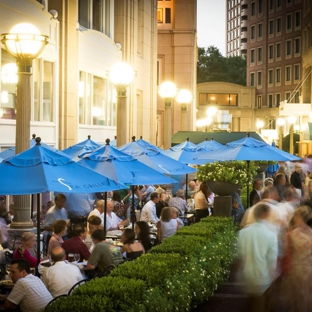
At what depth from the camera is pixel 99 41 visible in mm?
28656

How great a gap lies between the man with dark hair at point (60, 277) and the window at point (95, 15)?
1836 cm

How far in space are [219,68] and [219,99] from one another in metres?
33.3

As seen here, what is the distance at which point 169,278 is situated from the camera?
32.3 ft

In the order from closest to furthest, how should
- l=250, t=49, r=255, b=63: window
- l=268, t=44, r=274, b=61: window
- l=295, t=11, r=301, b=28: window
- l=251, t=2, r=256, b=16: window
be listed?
1. l=295, t=11, r=301, b=28: window
2. l=268, t=44, r=274, b=61: window
3. l=250, t=49, r=255, b=63: window
4. l=251, t=2, r=256, b=16: window

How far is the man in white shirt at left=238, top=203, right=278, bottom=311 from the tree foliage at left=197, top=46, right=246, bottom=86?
121 meters

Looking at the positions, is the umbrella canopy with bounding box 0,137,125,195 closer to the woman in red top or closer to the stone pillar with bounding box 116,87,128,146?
the woman in red top

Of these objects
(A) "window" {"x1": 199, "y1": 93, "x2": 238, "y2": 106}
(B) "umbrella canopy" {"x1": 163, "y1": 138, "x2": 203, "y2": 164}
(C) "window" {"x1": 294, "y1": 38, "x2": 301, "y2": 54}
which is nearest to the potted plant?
(B) "umbrella canopy" {"x1": 163, "y1": 138, "x2": 203, "y2": 164}

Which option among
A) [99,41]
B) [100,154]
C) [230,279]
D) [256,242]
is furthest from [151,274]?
[99,41]

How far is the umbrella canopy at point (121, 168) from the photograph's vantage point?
15234mm

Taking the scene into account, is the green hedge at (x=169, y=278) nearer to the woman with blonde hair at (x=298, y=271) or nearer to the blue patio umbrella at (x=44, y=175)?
the woman with blonde hair at (x=298, y=271)

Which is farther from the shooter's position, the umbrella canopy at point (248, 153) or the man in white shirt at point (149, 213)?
the umbrella canopy at point (248, 153)

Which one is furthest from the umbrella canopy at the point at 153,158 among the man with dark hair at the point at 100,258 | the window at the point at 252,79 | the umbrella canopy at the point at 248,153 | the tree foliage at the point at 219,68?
the tree foliage at the point at 219,68

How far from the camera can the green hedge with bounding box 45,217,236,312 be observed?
780cm

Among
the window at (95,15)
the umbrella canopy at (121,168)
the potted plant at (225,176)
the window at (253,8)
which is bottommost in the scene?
the potted plant at (225,176)
